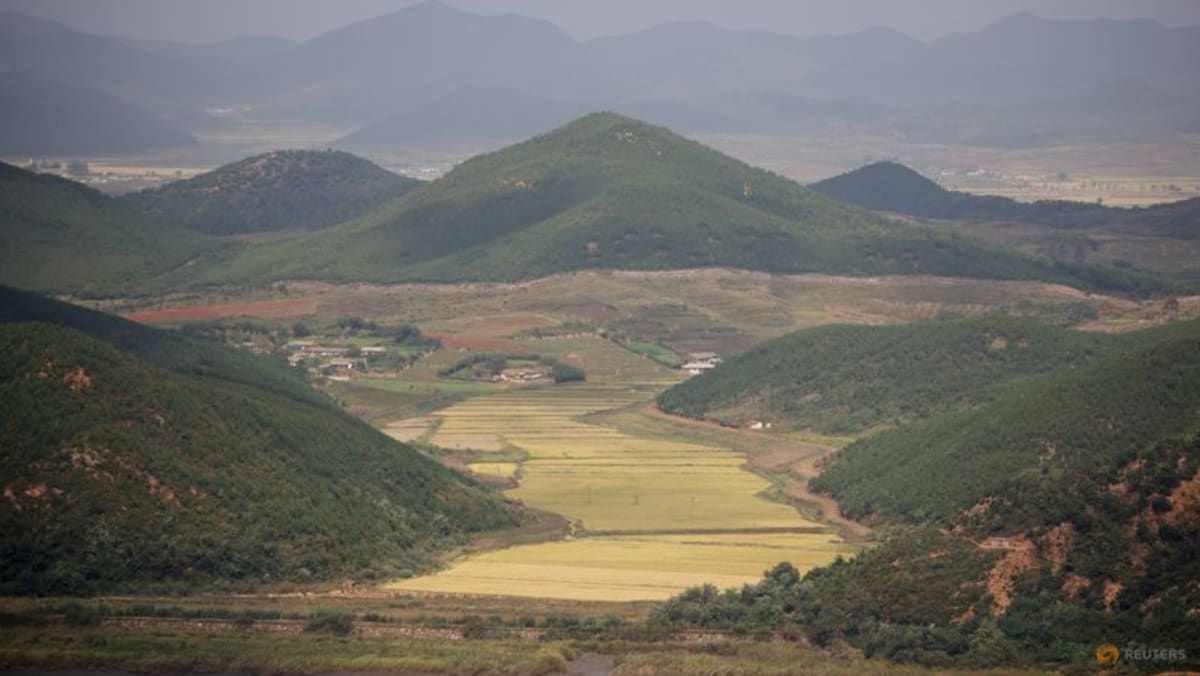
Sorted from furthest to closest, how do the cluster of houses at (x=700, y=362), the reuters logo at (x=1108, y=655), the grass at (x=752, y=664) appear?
the cluster of houses at (x=700, y=362) < the grass at (x=752, y=664) < the reuters logo at (x=1108, y=655)

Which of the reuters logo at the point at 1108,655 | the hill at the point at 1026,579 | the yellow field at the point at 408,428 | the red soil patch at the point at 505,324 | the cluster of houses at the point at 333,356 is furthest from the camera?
the red soil patch at the point at 505,324

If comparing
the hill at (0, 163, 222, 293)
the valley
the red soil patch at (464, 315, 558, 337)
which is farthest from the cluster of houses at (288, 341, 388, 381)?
the hill at (0, 163, 222, 293)

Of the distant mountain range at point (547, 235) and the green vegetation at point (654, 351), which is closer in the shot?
the green vegetation at point (654, 351)

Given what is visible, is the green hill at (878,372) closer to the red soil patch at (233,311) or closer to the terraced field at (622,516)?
the terraced field at (622,516)

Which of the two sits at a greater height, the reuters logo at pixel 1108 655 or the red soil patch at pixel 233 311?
the red soil patch at pixel 233 311

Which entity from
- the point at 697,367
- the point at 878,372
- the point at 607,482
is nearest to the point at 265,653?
the point at 607,482

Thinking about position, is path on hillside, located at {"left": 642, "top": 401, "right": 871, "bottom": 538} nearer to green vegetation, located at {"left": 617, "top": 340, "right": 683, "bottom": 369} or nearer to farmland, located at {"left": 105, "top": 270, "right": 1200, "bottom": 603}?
farmland, located at {"left": 105, "top": 270, "right": 1200, "bottom": 603}

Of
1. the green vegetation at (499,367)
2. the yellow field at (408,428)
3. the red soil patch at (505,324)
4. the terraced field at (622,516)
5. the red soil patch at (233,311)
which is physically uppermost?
the red soil patch at (233,311)

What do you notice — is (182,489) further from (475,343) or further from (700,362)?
(475,343)

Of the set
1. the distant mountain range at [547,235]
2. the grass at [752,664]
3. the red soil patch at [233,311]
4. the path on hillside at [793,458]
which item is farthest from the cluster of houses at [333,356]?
the grass at [752,664]
